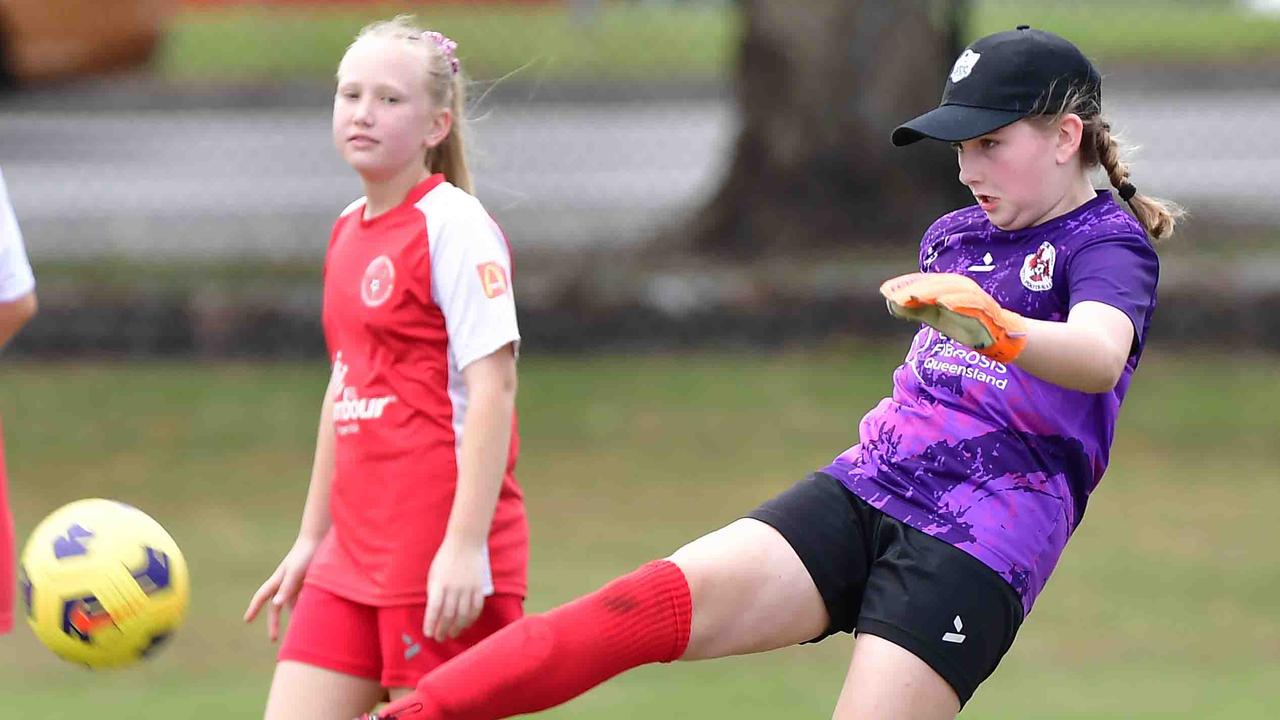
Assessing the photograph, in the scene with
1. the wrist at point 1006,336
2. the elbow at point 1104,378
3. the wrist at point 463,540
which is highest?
the wrist at point 1006,336

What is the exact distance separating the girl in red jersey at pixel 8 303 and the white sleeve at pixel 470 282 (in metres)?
0.85

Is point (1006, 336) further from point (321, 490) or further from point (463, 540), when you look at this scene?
point (321, 490)

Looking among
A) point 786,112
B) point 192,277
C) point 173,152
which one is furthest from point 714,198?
point 173,152

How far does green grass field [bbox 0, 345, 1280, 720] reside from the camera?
6.04m

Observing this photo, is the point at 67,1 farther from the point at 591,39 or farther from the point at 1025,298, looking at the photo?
the point at 1025,298

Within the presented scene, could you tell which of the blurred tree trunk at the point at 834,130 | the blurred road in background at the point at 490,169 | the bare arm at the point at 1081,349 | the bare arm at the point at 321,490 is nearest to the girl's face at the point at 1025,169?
the bare arm at the point at 1081,349

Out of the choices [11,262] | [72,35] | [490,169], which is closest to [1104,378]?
[11,262]

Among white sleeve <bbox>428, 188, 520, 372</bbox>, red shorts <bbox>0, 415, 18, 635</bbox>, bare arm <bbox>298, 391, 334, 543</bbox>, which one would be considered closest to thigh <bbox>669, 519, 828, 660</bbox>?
white sleeve <bbox>428, 188, 520, 372</bbox>

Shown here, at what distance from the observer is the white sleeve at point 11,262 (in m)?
3.81

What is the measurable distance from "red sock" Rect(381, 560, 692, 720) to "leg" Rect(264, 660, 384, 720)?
14.2 inches

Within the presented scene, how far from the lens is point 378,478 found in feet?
12.2

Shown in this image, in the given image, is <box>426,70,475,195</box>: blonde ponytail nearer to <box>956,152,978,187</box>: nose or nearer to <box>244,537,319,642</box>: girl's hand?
<box>244,537,319,642</box>: girl's hand

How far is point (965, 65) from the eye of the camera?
11.9 ft

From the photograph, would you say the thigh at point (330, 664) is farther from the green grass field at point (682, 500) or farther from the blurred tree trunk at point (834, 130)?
the blurred tree trunk at point (834, 130)
